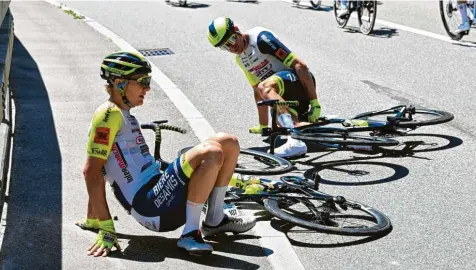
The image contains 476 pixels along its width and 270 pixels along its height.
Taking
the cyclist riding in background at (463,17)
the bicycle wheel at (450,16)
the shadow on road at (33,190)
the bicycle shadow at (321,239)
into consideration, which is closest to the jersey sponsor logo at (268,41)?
the shadow on road at (33,190)

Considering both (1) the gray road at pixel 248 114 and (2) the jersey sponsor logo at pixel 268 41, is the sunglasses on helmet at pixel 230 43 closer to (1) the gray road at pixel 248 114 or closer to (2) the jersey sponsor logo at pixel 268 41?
(2) the jersey sponsor logo at pixel 268 41

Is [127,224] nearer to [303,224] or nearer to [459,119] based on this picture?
[303,224]

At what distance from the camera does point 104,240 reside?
21.8ft

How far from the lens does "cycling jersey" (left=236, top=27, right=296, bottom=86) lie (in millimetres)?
10406

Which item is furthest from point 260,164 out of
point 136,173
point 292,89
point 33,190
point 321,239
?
point 136,173

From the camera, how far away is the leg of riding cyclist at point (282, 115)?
973cm

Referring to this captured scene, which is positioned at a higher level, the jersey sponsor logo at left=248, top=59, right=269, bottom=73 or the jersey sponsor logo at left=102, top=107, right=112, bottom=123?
the jersey sponsor logo at left=102, top=107, right=112, bottom=123

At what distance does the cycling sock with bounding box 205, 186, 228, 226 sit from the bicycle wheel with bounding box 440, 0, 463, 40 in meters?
11.0

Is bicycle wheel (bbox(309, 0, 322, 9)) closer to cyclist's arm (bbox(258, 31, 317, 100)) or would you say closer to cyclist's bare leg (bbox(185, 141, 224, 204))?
cyclist's arm (bbox(258, 31, 317, 100))

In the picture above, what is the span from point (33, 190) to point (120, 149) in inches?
66.6

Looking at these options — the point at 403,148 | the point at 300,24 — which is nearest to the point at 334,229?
the point at 403,148

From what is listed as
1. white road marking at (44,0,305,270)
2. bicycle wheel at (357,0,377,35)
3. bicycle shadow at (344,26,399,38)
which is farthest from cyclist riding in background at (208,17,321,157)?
bicycle wheel at (357,0,377,35)

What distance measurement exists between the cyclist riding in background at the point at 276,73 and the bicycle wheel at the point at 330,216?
8.08ft

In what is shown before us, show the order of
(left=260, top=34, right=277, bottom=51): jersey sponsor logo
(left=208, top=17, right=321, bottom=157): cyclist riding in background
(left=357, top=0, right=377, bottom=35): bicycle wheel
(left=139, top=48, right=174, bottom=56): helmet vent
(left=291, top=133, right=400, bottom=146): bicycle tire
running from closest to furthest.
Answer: (left=291, top=133, right=400, bottom=146): bicycle tire
(left=208, top=17, right=321, bottom=157): cyclist riding in background
(left=260, top=34, right=277, bottom=51): jersey sponsor logo
(left=139, top=48, right=174, bottom=56): helmet vent
(left=357, top=0, right=377, bottom=35): bicycle wheel
